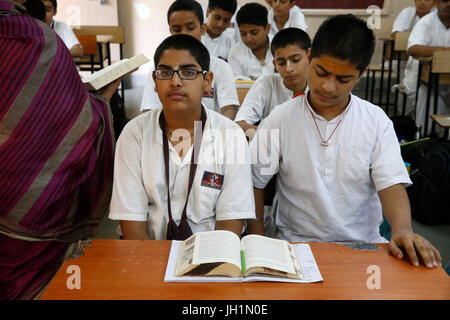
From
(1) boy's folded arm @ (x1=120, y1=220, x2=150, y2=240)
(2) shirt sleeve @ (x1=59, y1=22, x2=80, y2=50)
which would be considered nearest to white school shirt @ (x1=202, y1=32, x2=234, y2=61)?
(2) shirt sleeve @ (x1=59, y1=22, x2=80, y2=50)

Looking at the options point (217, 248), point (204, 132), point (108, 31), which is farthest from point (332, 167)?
point (108, 31)

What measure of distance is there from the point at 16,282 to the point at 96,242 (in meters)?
0.45

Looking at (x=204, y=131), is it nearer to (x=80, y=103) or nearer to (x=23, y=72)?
(x=80, y=103)

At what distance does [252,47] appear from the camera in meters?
3.19

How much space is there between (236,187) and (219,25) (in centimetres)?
249

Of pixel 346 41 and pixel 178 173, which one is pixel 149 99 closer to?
pixel 178 173

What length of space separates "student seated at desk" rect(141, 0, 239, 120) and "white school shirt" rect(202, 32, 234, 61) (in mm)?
1071

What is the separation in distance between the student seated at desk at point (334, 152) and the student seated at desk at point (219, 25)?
2216 millimetres

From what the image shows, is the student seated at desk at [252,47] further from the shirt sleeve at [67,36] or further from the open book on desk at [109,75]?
the shirt sleeve at [67,36]

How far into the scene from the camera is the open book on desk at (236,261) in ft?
3.08

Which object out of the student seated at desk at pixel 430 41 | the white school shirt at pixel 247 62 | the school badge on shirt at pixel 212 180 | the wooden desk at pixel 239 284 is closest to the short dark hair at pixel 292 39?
the white school shirt at pixel 247 62

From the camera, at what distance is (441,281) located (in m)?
0.96

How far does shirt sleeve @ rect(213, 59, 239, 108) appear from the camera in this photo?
2.44m

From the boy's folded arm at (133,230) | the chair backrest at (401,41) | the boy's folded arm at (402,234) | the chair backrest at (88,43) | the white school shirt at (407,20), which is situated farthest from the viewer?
the white school shirt at (407,20)
